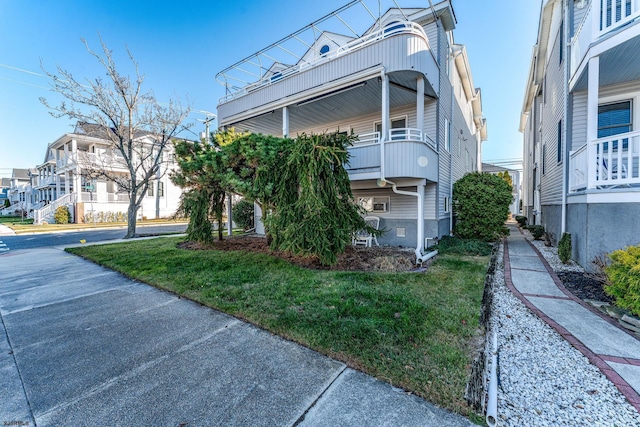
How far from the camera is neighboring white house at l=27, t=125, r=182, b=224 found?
22.3 meters

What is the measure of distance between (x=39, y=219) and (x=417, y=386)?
31720 millimetres

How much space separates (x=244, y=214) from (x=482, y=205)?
11.3 m

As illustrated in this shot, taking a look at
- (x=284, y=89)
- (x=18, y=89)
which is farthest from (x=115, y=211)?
(x=284, y=89)

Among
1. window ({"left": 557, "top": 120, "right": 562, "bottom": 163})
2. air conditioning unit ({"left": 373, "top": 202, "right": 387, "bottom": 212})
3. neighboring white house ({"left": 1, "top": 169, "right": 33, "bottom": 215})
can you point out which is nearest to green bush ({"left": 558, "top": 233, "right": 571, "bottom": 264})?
window ({"left": 557, "top": 120, "right": 562, "bottom": 163})

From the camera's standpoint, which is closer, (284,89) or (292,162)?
(292,162)

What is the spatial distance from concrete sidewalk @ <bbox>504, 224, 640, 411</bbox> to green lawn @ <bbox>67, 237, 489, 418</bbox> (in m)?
0.81

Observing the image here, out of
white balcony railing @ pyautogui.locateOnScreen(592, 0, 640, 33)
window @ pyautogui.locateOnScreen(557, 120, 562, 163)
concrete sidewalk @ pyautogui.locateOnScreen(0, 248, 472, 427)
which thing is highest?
white balcony railing @ pyautogui.locateOnScreen(592, 0, 640, 33)

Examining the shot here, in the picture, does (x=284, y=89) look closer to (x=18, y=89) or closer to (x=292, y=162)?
(x=292, y=162)

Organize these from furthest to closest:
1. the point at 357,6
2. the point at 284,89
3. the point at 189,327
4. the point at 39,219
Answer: the point at 39,219 → the point at 284,89 → the point at 357,6 → the point at 189,327

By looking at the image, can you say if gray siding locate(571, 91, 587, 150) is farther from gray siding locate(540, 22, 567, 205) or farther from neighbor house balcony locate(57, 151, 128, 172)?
neighbor house balcony locate(57, 151, 128, 172)

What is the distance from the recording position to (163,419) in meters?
2.07

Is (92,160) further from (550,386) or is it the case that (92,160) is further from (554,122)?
(554,122)

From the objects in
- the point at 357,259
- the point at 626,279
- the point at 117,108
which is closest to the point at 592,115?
the point at 626,279

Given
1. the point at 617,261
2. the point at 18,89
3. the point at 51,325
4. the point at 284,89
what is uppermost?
the point at 18,89
